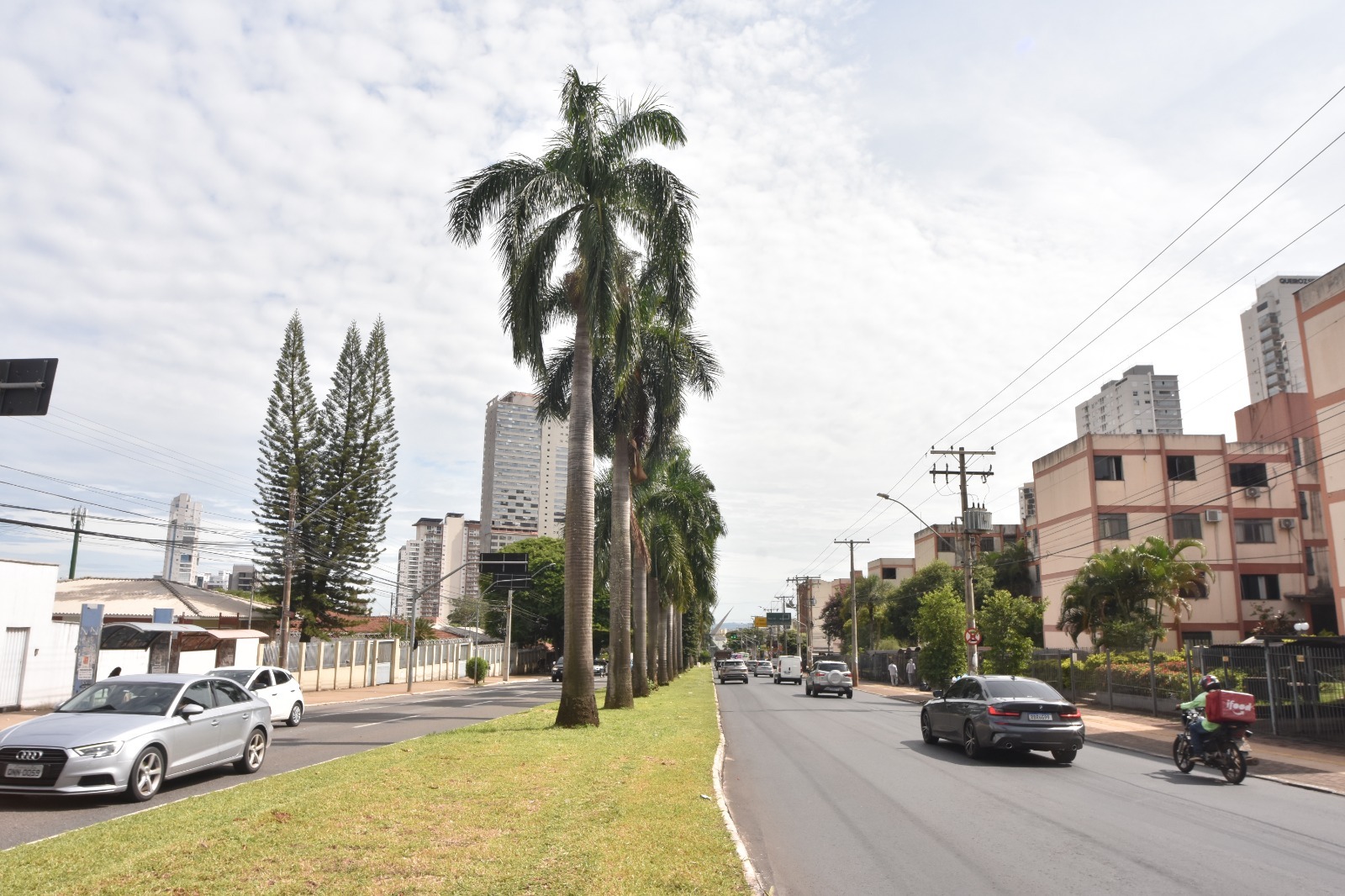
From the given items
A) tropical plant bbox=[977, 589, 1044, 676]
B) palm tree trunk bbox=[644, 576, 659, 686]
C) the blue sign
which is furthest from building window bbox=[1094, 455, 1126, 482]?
the blue sign

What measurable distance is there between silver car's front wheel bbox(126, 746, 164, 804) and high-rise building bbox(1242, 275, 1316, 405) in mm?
155640

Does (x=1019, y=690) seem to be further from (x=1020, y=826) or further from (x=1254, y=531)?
(x=1254, y=531)

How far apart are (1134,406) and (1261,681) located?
174392 millimetres

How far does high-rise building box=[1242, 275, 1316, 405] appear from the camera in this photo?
13838 centimetres

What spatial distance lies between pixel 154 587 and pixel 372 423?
14.9 meters

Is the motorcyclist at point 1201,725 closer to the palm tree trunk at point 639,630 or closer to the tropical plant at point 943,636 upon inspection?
the palm tree trunk at point 639,630

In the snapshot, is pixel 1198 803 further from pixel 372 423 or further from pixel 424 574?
pixel 424 574

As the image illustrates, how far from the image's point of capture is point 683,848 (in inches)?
303

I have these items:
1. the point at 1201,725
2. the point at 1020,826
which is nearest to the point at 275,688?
the point at 1020,826

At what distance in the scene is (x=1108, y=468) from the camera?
4984cm

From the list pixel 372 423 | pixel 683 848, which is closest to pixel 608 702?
pixel 683 848

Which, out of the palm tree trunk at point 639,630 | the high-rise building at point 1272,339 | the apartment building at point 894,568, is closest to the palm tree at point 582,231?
the palm tree trunk at point 639,630

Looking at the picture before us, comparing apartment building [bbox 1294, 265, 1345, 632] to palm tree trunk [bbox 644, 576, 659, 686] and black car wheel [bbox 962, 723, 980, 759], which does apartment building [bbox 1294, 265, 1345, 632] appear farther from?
palm tree trunk [bbox 644, 576, 659, 686]

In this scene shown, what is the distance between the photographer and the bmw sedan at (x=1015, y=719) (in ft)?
51.3
